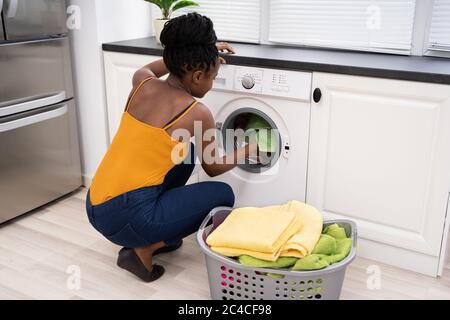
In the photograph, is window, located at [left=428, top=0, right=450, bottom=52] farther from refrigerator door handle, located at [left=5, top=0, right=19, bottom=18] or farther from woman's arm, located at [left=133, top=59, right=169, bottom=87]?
refrigerator door handle, located at [left=5, top=0, right=19, bottom=18]

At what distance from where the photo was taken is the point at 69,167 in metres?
2.79

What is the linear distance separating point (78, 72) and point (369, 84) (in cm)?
155

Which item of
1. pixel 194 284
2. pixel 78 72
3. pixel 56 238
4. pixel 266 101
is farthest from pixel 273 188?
pixel 78 72

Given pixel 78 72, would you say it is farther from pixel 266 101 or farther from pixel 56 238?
pixel 266 101

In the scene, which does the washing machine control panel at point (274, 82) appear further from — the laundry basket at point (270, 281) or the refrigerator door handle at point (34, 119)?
the refrigerator door handle at point (34, 119)

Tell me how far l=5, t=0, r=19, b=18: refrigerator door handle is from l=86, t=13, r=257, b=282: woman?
71cm

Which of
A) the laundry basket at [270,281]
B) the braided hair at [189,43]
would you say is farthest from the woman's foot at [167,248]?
the braided hair at [189,43]

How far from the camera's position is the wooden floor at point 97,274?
199 centimetres

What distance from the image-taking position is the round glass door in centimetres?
229

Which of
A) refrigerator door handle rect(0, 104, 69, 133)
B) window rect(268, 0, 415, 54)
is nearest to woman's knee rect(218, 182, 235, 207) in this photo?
window rect(268, 0, 415, 54)

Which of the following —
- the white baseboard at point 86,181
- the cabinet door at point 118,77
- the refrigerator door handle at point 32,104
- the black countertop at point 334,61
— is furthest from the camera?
the white baseboard at point 86,181

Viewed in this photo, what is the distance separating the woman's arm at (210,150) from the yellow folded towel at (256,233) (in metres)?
0.19

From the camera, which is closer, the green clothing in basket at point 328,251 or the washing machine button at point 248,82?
the green clothing in basket at point 328,251

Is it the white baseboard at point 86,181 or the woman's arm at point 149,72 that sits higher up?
the woman's arm at point 149,72
